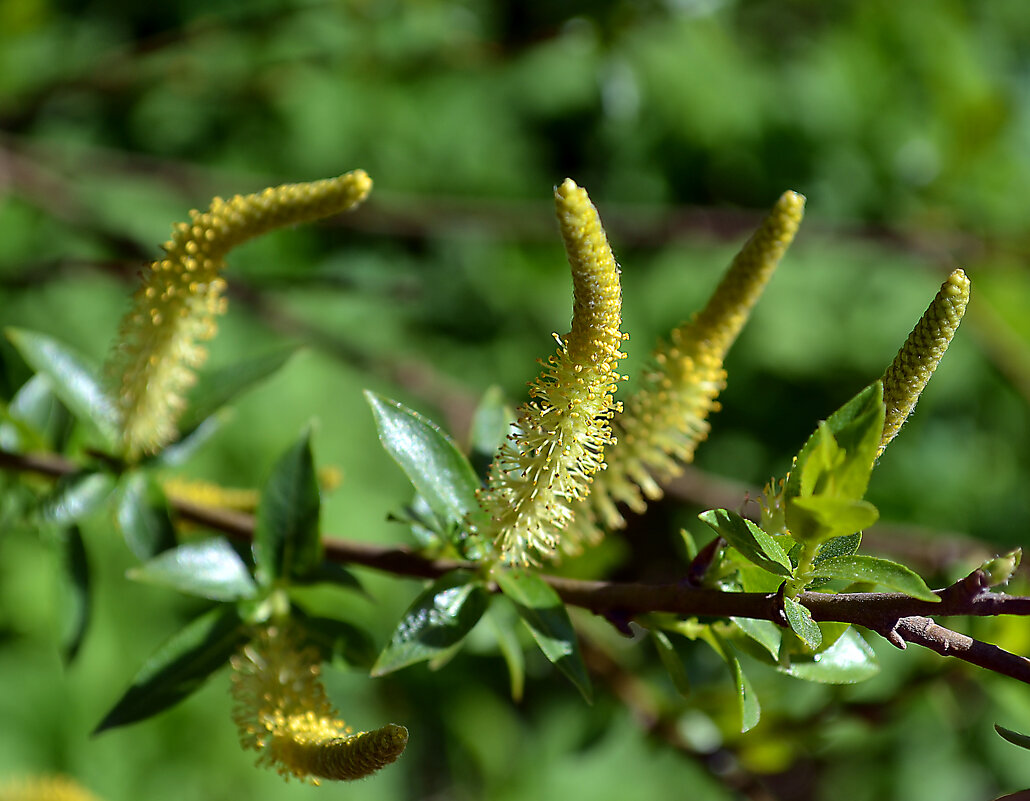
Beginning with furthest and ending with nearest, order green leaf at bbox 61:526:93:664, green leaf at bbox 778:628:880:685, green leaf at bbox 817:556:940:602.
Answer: green leaf at bbox 61:526:93:664, green leaf at bbox 778:628:880:685, green leaf at bbox 817:556:940:602

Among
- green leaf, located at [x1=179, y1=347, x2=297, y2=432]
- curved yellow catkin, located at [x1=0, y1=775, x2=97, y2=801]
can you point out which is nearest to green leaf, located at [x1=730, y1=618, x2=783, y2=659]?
green leaf, located at [x1=179, y1=347, x2=297, y2=432]

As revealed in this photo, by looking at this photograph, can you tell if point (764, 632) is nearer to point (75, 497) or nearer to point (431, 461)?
point (431, 461)

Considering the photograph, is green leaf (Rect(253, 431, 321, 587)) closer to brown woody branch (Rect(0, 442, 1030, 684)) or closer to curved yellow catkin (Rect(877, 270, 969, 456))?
brown woody branch (Rect(0, 442, 1030, 684))

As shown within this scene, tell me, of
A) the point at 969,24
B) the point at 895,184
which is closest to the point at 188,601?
the point at 895,184

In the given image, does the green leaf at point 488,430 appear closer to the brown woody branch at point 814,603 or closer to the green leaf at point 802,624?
the brown woody branch at point 814,603

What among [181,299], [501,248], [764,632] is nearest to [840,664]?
[764,632]
